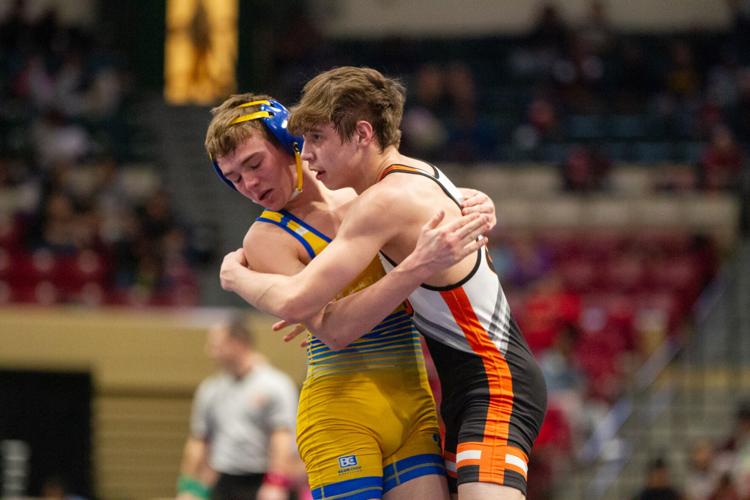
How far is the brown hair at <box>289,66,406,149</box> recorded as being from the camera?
3707 mm

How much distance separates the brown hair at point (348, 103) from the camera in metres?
3.71

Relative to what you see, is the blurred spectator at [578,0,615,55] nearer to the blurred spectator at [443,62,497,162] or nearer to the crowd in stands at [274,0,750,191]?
the crowd in stands at [274,0,750,191]

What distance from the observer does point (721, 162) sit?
51.5 ft

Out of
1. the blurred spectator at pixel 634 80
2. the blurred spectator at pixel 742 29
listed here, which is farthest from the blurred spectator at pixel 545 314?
the blurred spectator at pixel 742 29

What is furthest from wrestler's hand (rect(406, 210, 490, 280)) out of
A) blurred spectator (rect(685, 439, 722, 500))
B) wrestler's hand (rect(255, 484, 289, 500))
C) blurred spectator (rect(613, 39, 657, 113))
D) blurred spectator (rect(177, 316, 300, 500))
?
blurred spectator (rect(613, 39, 657, 113))

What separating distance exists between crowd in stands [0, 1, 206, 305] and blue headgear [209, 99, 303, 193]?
9015mm

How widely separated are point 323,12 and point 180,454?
32.1ft

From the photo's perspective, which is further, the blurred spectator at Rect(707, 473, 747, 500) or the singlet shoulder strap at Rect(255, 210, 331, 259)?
the blurred spectator at Rect(707, 473, 747, 500)

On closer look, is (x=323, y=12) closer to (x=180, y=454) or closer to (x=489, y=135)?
(x=489, y=135)

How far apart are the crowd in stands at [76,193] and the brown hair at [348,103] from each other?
9242 mm

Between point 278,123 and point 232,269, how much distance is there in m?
0.50

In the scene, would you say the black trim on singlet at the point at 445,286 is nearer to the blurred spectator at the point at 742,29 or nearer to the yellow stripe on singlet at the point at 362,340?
the yellow stripe on singlet at the point at 362,340

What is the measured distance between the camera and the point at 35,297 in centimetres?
1280

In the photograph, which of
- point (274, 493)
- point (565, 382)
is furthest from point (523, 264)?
point (274, 493)
